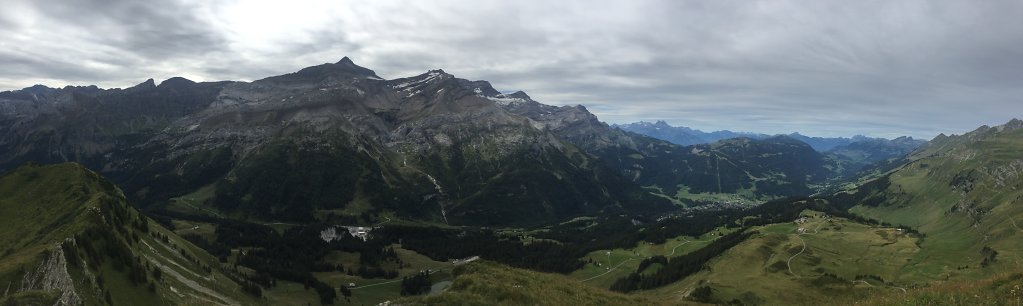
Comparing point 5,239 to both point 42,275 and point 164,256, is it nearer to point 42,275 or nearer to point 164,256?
point 164,256

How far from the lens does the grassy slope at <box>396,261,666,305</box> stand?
135ft

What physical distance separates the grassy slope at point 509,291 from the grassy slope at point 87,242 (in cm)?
5098

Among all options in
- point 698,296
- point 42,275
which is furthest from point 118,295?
point 698,296

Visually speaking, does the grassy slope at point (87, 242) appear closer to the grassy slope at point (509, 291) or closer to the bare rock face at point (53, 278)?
the bare rock face at point (53, 278)

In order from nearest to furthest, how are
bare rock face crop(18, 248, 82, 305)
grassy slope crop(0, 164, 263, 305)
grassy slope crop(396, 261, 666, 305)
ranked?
grassy slope crop(396, 261, 666, 305)
bare rock face crop(18, 248, 82, 305)
grassy slope crop(0, 164, 263, 305)

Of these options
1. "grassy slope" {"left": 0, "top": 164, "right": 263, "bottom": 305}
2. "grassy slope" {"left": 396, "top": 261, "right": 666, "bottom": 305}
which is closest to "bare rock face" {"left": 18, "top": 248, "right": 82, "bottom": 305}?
"grassy slope" {"left": 0, "top": 164, "right": 263, "bottom": 305}

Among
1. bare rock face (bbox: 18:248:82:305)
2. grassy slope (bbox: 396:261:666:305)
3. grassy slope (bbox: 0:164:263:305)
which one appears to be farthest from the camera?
grassy slope (bbox: 0:164:263:305)

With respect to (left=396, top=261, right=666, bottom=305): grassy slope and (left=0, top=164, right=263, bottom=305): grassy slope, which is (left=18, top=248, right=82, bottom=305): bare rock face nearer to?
(left=0, top=164, right=263, bottom=305): grassy slope

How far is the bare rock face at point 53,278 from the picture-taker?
76.9 m

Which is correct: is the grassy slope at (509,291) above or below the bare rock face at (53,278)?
above

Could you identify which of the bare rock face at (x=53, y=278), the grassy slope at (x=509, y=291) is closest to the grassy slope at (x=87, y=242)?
the bare rock face at (x=53, y=278)

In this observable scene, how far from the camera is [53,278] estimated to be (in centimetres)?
8069

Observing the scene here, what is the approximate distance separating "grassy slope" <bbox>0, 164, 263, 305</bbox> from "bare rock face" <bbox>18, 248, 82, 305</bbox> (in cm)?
92

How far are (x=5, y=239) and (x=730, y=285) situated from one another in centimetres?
19656
